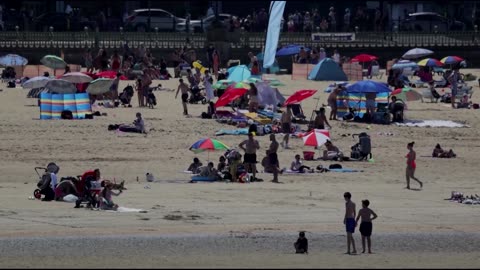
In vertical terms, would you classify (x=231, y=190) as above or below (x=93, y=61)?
below

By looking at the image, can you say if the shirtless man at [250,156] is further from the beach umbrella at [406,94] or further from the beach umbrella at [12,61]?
the beach umbrella at [12,61]

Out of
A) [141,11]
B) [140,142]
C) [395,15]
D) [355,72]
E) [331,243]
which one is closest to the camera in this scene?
[331,243]

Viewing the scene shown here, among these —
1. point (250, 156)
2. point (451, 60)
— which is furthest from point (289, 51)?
point (250, 156)

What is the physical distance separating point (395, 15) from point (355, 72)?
1385 centimetres

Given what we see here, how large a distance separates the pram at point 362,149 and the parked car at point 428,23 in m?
26.3

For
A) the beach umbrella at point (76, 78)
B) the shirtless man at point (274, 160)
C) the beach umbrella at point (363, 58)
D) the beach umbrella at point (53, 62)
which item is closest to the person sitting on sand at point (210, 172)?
the shirtless man at point (274, 160)

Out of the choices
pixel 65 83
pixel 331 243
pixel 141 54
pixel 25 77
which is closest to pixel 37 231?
pixel 331 243

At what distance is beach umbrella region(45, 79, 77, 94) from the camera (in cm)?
3653

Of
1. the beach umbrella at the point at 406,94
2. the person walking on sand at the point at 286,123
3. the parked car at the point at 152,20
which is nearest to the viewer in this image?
the person walking on sand at the point at 286,123

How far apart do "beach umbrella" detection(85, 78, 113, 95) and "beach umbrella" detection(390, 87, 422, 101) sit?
7399 millimetres

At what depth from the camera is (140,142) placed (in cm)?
3375

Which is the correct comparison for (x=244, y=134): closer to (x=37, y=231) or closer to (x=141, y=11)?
(x=37, y=231)

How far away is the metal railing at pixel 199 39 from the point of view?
50.9 metres

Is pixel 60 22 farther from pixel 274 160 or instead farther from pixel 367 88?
pixel 274 160
